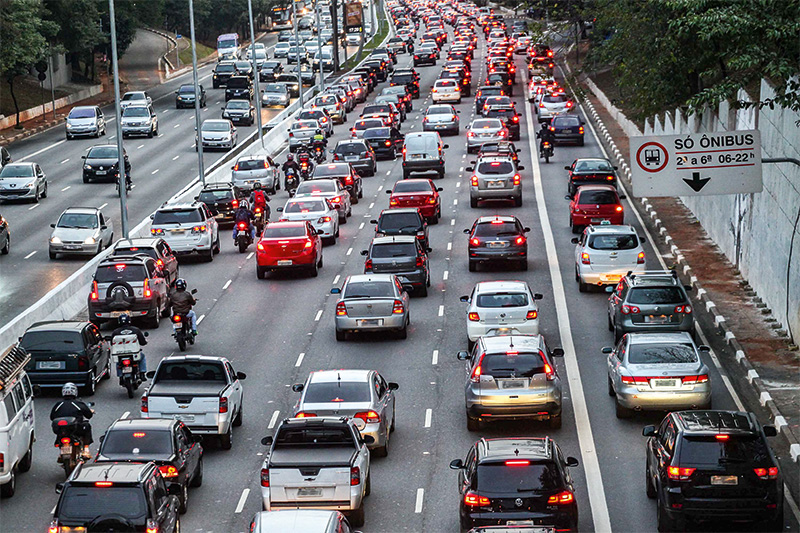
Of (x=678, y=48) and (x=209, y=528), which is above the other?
(x=678, y=48)

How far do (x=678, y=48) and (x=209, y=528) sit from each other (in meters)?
27.2

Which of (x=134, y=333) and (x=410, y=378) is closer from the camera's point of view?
(x=134, y=333)

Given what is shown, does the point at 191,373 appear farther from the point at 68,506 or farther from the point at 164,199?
the point at 164,199

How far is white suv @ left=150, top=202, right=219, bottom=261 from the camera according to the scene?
134ft

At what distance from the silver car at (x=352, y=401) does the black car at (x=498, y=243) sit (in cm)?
1446

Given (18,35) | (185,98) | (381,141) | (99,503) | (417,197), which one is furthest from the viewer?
(185,98)

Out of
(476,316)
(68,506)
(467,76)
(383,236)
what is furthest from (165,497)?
(467,76)

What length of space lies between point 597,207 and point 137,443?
24283 millimetres

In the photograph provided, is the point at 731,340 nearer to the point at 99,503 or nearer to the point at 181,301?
the point at 181,301

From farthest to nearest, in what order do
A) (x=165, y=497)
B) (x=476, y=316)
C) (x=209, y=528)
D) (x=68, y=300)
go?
(x=68, y=300)
(x=476, y=316)
(x=209, y=528)
(x=165, y=497)

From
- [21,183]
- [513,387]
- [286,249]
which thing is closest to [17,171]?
[21,183]

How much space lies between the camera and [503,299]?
28.6 m

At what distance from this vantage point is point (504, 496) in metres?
16.9

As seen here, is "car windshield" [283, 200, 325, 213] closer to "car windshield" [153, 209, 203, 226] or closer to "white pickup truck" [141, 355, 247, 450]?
"car windshield" [153, 209, 203, 226]
